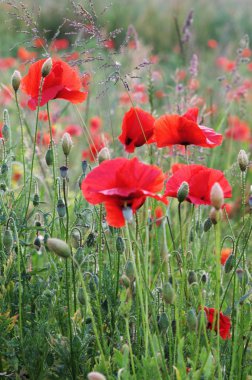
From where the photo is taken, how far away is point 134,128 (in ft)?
5.59

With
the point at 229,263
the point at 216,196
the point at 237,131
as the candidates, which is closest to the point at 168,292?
the point at 216,196

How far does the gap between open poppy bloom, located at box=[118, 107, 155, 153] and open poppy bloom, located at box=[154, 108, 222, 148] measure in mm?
56

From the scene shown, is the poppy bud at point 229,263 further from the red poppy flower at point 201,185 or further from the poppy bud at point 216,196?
the poppy bud at point 216,196

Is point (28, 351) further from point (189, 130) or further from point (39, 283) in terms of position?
point (189, 130)

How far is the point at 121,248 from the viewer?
61.7 inches

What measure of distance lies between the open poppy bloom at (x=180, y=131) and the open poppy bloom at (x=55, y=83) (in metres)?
0.22

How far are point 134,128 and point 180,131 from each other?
131 mm

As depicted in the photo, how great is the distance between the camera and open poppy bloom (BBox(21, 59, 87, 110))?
1.72 meters

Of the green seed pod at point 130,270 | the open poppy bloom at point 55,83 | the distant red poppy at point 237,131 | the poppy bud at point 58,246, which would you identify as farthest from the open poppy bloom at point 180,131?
the distant red poppy at point 237,131

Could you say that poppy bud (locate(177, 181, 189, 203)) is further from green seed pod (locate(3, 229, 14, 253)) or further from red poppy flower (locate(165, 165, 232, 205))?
green seed pod (locate(3, 229, 14, 253))

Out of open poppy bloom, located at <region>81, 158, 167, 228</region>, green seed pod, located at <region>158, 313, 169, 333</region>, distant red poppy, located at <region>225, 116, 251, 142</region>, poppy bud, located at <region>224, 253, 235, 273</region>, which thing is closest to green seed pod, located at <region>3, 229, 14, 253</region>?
open poppy bloom, located at <region>81, 158, 167, 228</region>

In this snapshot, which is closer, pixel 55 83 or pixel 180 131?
pixel 180 131

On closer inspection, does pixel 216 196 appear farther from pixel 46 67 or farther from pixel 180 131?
pixel 46 67

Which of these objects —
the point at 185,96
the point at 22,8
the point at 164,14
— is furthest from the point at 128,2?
the point at 22,8
